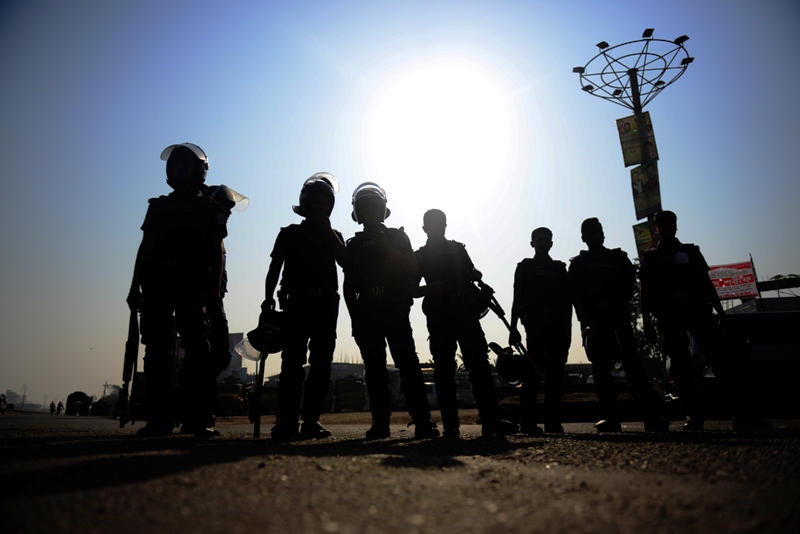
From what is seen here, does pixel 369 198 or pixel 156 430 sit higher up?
pixel 369 198

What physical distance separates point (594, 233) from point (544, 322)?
1.07 metres

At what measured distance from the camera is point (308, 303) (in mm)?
4535

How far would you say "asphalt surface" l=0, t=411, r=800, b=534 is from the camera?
4.42 feet

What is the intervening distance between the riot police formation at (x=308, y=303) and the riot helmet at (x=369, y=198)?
33 centimetres

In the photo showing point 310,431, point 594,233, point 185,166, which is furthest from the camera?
point 594,233

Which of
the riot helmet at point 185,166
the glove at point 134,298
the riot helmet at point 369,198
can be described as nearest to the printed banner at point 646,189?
the riot helmet at point 369,198

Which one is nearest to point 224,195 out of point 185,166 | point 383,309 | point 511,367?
point 185,166

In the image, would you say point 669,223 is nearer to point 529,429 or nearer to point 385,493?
point 529,429

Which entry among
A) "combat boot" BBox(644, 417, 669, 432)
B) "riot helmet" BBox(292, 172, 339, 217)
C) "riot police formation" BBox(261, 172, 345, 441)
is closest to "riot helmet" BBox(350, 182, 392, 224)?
"riot helmet" BBox(292, 172, 339, 217)

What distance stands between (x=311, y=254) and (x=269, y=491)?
3.05m

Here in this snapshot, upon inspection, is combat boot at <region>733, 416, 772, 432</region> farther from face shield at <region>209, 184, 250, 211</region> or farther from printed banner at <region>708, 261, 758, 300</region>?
printed banner at <region>708, 261, 758, 300</region>

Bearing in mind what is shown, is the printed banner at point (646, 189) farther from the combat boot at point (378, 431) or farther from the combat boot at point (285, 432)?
the combat boot at point (285, 432)

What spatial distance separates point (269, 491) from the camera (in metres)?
1.70

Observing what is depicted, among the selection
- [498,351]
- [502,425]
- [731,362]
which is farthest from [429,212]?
[731,362]
